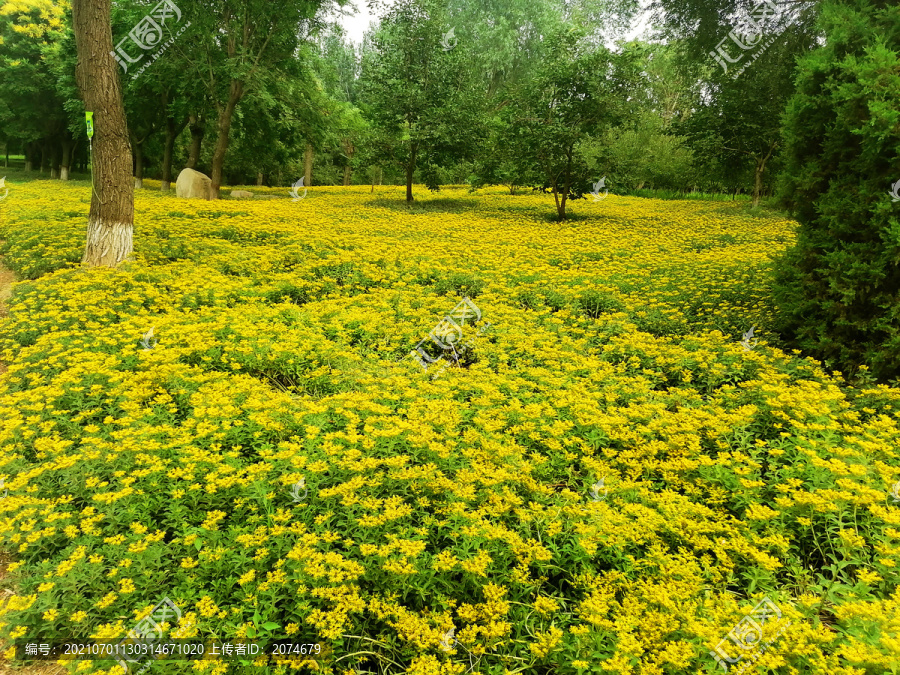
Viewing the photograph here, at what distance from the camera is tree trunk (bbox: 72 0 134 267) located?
7.36 meters

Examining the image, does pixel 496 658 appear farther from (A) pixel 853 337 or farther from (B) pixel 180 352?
(A) pixel 853 337

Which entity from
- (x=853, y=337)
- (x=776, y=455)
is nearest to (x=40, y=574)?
(x=776, y=455)

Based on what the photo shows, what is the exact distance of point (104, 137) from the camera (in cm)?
759

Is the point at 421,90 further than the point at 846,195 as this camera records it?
Yes

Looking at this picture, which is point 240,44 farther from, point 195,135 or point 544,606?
point 544,606

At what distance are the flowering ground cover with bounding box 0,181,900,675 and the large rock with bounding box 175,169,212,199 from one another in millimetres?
14983

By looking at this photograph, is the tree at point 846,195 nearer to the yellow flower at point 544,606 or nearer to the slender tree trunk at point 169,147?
the yellow flower at point 544,606

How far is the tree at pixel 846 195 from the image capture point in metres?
4.92

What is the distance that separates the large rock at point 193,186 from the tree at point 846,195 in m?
20.5

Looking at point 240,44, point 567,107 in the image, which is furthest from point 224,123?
point 567,107

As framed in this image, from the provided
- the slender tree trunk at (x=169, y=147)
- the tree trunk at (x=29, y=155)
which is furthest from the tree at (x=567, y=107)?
the tree trunk at (x=29, y=155)

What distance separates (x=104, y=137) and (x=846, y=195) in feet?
34.1

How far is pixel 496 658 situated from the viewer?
8.07ft

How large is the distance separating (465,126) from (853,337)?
16989 millimetres
